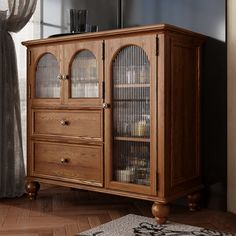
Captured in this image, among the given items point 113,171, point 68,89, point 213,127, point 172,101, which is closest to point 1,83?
point 68,89

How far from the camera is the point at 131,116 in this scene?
9.02ft

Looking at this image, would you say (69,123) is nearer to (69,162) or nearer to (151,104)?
(69,162)

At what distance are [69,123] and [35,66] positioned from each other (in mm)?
544

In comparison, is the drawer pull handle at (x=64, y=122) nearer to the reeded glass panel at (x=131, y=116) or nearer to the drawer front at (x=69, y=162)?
the drawer front at (x=69, y=162)

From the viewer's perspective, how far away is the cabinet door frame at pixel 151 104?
261 centimetres

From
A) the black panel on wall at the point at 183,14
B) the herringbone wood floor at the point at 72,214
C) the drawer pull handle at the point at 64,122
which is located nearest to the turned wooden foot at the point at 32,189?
the herringbone wood floor at the point at 72,214

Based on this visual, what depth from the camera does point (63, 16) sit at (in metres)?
3.74

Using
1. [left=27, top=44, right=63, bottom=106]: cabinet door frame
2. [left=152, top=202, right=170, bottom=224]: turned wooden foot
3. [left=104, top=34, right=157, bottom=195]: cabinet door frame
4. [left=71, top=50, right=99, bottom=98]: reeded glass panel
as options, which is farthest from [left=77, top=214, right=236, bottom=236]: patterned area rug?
[left=27, top=44, right=63, bottom=106]: cabinet door frame

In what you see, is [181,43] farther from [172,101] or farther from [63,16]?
Result: [63,16]

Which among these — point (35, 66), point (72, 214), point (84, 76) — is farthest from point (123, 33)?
point (72, 214)

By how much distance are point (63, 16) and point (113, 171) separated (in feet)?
5.21

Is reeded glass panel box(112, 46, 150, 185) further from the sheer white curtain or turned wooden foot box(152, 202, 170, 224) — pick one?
the sheer white curtain

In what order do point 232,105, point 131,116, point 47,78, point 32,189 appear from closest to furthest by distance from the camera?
point 131,116
point 232,105
point 47,78
point 32,189

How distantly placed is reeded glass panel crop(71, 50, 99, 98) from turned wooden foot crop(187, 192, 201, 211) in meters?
0.94
